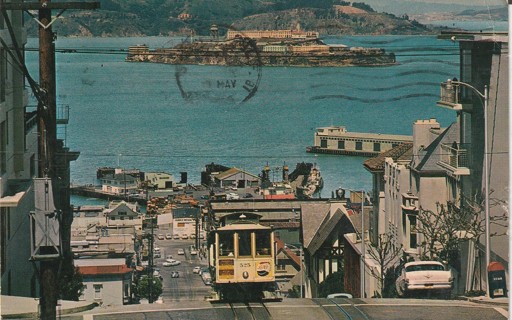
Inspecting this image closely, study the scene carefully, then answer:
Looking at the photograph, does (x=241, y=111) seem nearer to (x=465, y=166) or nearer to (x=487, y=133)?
(x=465, y=166)

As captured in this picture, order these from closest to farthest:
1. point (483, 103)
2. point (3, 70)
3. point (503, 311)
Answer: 1. point (503, 311)
2. point (3, 70)
3. point (483, 103)

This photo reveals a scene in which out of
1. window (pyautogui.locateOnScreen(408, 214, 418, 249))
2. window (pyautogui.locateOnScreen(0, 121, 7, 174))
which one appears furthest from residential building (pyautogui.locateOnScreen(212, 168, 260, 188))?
window (pyautogui.locateOnScreen(0, 121, 7, 174))

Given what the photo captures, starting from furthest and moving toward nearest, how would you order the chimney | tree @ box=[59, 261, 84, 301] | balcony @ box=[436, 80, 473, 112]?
the chimney
balcony @ box=[436, 80, 473, 112]
tree @ box=[59, 261, 84, 301]

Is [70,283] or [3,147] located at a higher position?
[3,147]

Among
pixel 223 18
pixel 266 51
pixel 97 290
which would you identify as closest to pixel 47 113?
pixel 97 290

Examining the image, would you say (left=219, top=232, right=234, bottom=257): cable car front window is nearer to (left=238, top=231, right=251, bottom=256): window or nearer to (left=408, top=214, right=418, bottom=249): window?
(left=238, top=231, right=251, bottom=256): window

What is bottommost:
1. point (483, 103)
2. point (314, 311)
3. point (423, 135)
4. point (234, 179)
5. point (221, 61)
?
point (234, 179)

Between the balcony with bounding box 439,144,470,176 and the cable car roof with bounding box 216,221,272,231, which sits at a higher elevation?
the balcony with bounding box 439,144,470,176

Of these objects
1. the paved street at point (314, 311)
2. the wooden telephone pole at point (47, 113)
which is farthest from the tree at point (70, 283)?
the wooden telephone pole at point (47, 113)
